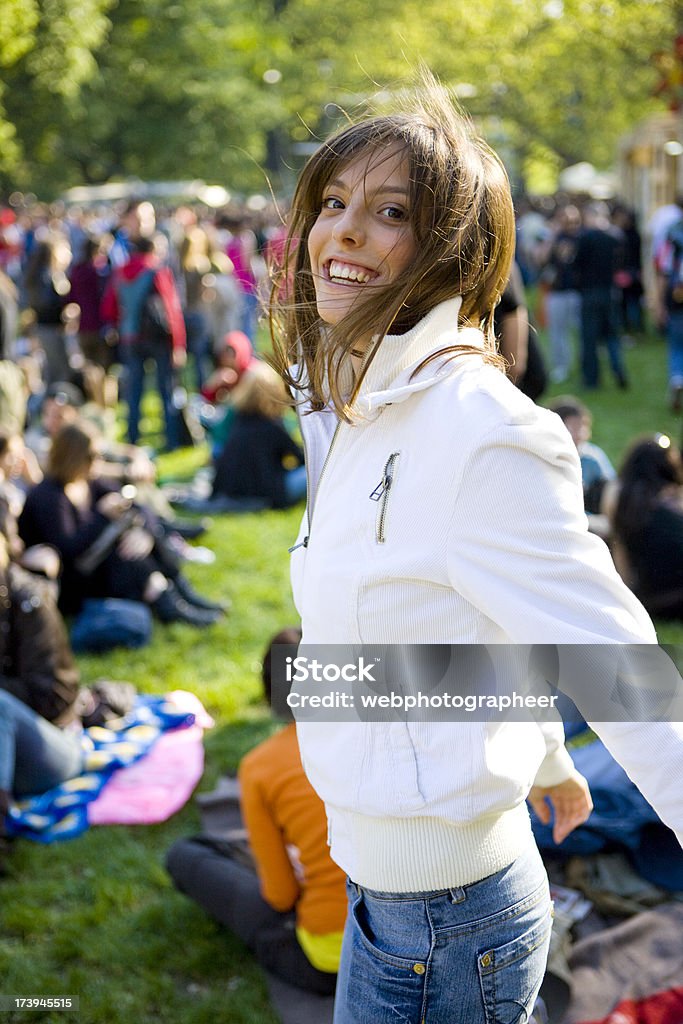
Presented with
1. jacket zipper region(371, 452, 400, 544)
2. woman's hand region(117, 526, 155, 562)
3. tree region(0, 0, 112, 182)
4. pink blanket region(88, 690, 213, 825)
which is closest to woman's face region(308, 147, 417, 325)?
jacket zipper region(371, 452, 400, 544)

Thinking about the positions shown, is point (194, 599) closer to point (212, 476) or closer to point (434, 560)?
point (212, 476)

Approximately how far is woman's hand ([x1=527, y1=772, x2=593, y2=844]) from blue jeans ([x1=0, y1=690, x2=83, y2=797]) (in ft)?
8.30

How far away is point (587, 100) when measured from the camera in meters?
26.2

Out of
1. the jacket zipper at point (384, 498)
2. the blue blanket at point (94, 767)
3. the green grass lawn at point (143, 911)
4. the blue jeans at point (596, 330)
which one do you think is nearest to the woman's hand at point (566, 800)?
the jacket zipper at point (384, 498)

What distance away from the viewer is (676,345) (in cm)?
939

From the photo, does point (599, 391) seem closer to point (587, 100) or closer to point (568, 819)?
point (568, 819)

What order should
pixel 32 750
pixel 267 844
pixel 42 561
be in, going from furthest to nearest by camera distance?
pixel 42 561
pixel 32 750
pixel 267 844

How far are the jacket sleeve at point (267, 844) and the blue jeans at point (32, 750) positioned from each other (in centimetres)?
123

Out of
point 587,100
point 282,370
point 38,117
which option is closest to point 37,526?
point 282,370

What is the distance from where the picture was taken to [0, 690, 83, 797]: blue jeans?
3.86 m

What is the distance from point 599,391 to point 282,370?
10.1 meters

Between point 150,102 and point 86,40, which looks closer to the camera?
point 86,40

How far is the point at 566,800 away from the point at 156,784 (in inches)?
111

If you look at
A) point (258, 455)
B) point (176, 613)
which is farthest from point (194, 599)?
point (258, 455)
